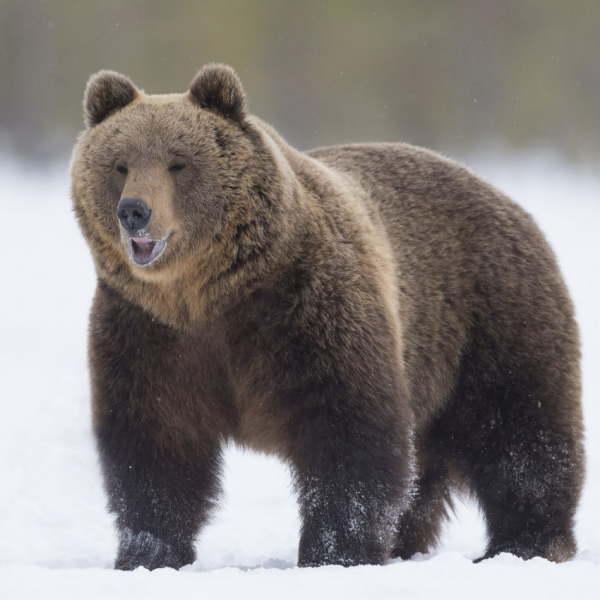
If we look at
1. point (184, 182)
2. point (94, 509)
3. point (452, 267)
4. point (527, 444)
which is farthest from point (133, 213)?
point (94, 509)

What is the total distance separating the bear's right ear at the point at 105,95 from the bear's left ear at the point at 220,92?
341 millimetres

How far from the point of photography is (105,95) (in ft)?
18.0

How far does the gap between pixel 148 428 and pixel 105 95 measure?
1660 millimetres

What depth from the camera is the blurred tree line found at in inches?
957

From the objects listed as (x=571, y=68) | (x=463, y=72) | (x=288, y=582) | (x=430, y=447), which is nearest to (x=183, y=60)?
(x=463, y=72)

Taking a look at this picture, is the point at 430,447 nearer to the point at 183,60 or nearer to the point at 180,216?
the point at 180,216

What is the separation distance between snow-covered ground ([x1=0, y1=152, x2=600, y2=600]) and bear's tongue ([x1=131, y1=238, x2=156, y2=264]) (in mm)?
1392

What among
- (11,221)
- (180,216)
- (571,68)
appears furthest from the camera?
(571,68)

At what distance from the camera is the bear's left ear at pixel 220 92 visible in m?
5.39

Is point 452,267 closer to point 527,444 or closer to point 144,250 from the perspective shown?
point 527,444

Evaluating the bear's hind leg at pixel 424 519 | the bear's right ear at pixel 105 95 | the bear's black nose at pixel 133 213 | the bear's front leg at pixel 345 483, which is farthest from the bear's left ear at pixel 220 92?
the bear's hind leg at pixel 424 519

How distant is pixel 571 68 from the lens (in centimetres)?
2667

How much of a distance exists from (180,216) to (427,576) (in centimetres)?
199

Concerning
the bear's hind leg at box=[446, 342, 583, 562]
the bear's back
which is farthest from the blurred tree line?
the bear's hind leg at box=[446, 342, 583, 562]
